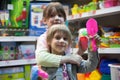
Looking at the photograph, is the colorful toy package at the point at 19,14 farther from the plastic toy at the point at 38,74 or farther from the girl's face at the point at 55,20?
the plastic toy at the point at 38,74

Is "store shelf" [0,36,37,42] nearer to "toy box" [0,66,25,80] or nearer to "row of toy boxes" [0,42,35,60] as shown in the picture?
"row of toy boxes" [0,42,35,60]

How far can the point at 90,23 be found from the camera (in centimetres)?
107

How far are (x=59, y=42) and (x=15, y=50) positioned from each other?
144cm

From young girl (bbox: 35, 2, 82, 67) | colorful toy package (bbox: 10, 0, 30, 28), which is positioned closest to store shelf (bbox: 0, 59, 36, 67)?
colorful toy package (bbox: 10, 0, 30, 28)

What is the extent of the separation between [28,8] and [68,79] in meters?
1.52

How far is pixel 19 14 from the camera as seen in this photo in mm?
2377

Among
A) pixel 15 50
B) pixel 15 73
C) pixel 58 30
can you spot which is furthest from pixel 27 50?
pixel 58 30

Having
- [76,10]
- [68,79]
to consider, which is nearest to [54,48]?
[68,79]

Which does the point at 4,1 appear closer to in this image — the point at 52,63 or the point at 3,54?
the point at 3,54

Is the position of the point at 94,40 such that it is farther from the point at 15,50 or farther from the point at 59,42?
the point at 15,50

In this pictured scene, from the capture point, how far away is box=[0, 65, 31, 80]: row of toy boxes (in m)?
2.28

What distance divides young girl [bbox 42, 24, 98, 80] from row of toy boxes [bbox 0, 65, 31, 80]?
4.20 ft

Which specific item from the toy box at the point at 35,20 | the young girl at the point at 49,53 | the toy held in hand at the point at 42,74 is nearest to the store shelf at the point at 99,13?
the toy box at the point at 35,20

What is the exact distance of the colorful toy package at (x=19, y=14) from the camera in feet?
7.79
